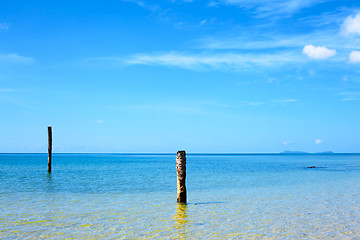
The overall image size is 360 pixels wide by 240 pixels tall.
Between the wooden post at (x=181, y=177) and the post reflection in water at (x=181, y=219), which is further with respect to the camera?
the wooden post at (x=181, y=177)

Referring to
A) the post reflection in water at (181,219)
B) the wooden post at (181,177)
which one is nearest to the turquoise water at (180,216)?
the post reflection in water at (181,219)

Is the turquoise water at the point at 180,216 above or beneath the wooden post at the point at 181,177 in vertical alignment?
beneath

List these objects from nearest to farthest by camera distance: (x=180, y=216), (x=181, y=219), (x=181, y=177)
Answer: (x=181, y=219) → (x=180, y=216) → (x=181, y=177)

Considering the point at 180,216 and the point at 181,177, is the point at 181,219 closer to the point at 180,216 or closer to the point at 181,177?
the point at 180,216

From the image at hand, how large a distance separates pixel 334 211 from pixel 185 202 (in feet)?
23.3

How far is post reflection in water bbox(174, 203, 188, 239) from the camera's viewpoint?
36.2 feet

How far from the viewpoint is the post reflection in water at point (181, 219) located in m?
11.0

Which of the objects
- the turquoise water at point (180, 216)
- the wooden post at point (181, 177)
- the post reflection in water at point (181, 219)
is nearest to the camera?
the turquoise water at point (180, 216)

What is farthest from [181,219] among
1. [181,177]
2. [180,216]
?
[181,177]

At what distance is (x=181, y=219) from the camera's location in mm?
13070

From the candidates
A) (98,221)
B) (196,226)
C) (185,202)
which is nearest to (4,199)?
(98,221)

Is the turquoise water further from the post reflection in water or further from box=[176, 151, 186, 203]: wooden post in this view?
box=[176, 151, 186, 203]: wooden post

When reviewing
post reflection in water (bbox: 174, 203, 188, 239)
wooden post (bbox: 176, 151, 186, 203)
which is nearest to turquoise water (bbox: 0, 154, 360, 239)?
post reflection in water (bbox: 174, 203, 188, 239)

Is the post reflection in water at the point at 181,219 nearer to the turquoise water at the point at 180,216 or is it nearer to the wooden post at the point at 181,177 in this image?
the turquoise water at the point at 180,216
